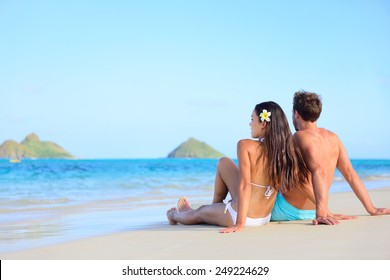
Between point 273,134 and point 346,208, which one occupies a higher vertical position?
point 273,134

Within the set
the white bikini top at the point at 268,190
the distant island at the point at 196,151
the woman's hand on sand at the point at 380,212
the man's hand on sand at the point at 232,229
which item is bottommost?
the distant island at the point at 196,151

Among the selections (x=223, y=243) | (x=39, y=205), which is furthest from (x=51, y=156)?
(x=223, y=243)

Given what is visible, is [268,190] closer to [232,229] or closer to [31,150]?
[232,229]

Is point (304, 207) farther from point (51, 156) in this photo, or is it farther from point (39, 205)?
point (51, 156)

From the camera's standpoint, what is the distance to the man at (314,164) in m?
5.06

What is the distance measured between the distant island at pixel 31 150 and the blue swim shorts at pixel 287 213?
8851 cm

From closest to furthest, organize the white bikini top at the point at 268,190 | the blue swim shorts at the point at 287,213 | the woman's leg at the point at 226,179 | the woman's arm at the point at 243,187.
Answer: the woman's arm at the point at 243,187 < the white bikini top at the point at 268,190 < the woman's leg at the point at 226,179 < the blue swim shorts at the point at 287,213

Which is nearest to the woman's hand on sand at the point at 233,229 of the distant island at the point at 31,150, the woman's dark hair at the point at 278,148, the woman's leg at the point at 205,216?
the woman's leg at the point at 205,216

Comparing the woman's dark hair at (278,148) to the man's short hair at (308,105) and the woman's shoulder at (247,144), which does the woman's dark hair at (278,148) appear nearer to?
the woman's shoulder at (247,144)

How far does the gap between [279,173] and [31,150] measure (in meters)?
93.0

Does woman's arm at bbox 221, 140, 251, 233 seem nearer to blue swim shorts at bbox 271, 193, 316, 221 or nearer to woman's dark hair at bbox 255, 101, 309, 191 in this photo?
woman's dark hair at bbox 255, 101, 309, 191

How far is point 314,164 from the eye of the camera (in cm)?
508

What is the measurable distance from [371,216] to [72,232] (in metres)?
3.30
